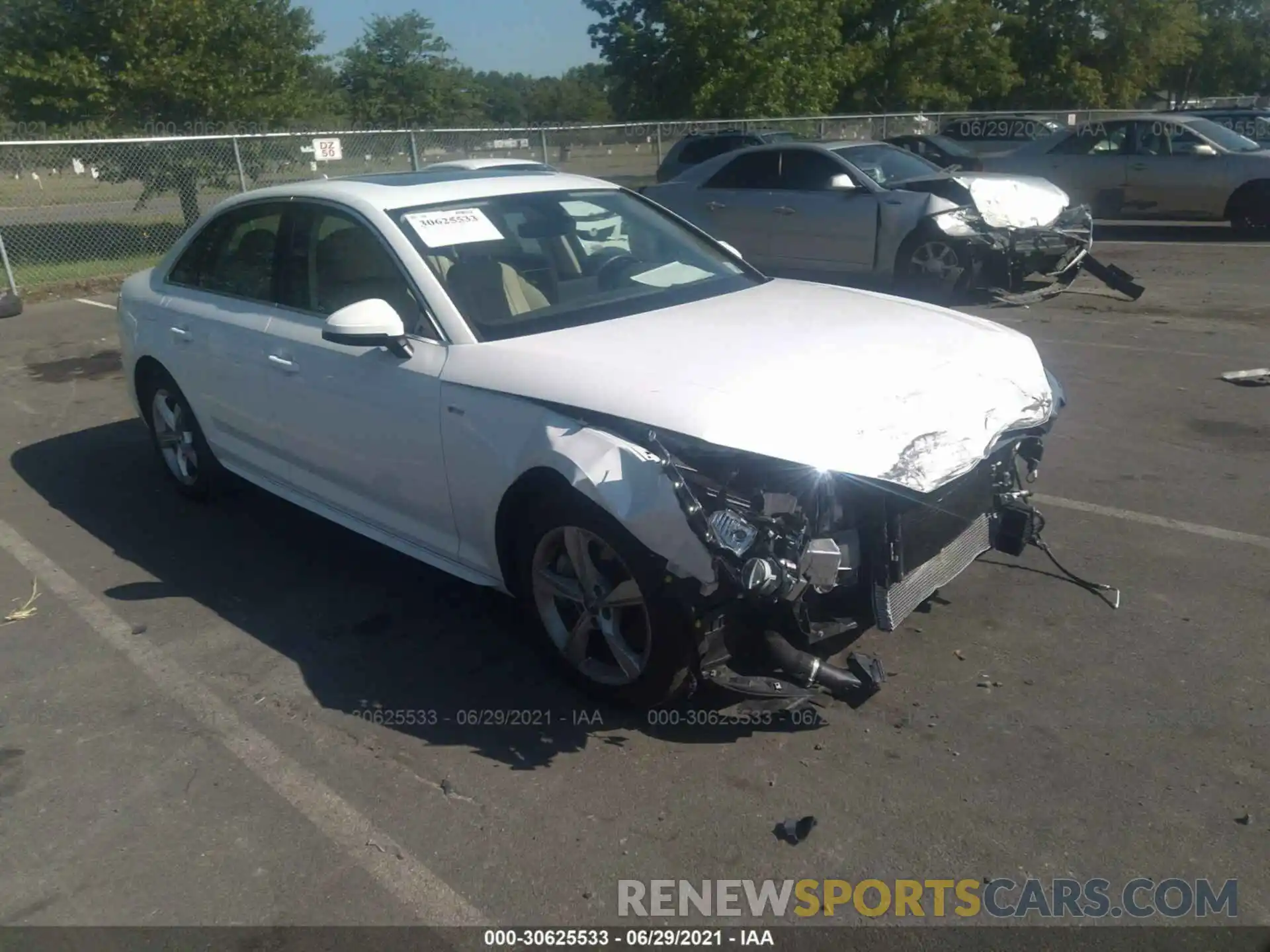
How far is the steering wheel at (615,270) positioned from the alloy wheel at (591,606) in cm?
130

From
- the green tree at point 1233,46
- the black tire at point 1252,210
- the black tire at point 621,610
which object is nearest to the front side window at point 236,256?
the black tire at point 621,610

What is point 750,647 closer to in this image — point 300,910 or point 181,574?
point 300,910

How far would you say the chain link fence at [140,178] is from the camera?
1487 cm

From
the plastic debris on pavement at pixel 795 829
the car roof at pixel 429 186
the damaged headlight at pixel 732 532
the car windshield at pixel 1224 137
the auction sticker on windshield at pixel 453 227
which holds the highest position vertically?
the car roof at pixel 429 186

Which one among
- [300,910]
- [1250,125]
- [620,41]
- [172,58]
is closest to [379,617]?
[300,910]

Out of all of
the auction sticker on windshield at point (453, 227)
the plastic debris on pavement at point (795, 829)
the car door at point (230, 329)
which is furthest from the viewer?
the car door at point (230, 329)

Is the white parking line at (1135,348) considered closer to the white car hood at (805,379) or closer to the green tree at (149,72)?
the white car hood at (805,379)

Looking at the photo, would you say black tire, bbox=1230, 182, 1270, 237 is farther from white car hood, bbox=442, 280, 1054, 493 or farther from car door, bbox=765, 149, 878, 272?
white car hood, bbox=442, 280, 1054, 493

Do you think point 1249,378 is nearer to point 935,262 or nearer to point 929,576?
point 935,262

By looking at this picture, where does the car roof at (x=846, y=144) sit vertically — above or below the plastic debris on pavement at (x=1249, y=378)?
above

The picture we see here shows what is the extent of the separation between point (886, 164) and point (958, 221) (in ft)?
5.74

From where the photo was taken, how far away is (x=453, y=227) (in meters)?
4.41

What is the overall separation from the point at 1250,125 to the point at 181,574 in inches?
702

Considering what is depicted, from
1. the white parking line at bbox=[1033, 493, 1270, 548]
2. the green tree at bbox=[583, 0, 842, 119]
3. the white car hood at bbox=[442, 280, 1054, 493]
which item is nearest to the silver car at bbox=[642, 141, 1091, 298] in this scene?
the white parking line at bbox=[1033, 493, 1270, 548]
